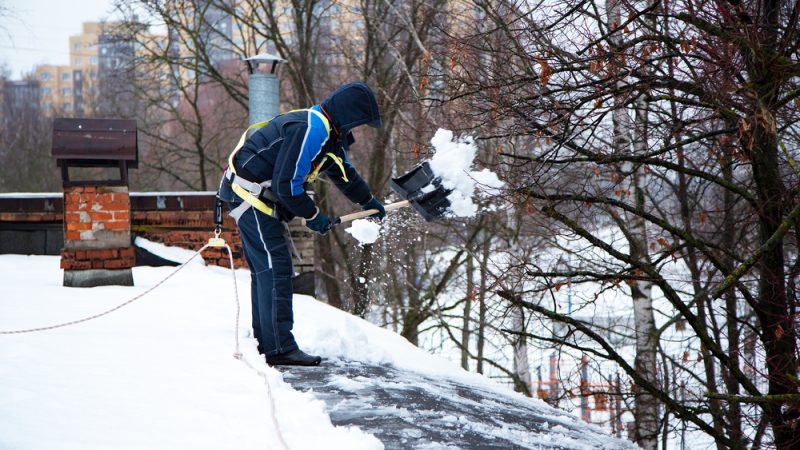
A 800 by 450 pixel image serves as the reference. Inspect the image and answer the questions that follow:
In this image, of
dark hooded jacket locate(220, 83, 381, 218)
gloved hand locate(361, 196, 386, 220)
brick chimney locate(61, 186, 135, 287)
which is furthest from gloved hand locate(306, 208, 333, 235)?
brick chimney locate(61, 186, 135, 287)

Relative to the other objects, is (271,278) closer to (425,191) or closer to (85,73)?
(425,191)

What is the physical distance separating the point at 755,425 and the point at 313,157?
14.3 feet

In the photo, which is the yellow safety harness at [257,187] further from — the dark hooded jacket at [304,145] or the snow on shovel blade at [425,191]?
the snow on shovel blade at [425,191]

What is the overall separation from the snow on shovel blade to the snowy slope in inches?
41.7

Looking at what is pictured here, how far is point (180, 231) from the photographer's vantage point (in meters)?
10.7

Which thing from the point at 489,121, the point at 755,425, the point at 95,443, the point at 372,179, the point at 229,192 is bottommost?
the point at 755,425

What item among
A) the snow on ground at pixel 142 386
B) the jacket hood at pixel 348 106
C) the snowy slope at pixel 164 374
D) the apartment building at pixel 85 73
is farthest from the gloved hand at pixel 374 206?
the apartment building at pixel 85 73

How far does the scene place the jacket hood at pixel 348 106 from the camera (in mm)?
Answer: 5004

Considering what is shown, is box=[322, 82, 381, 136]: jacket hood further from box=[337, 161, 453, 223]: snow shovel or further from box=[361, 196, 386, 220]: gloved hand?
box=[337, 161, 453, 223]: snow shovel

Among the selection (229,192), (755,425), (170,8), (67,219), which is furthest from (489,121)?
(170,8)

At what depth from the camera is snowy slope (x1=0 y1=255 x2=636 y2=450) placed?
337 cm

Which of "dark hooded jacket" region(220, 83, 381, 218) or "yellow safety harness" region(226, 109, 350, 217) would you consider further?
"yellow safety harness" region(226, 109, 350, 217)

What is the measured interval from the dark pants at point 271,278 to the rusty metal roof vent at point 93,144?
3.15 m

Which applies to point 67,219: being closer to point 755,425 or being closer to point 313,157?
point 313,157
